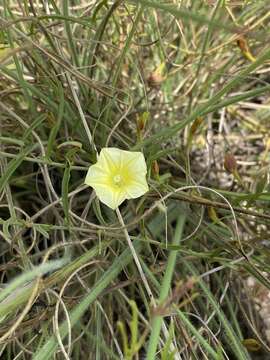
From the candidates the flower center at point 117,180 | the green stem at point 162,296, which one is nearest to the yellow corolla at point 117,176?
the flower center at point 117,180

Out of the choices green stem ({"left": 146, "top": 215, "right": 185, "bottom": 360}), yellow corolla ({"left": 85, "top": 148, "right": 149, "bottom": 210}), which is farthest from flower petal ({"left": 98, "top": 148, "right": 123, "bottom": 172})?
green stem ({"left": 146, "top": 215, "right": 185, "bottom": 360})

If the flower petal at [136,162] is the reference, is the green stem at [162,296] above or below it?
below

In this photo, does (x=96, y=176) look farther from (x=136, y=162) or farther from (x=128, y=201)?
(x=128, y=201)

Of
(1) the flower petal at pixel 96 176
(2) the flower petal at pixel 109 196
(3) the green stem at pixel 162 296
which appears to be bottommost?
(3) the green stem at pixel 162 296

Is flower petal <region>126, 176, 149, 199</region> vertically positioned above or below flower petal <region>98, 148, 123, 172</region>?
below

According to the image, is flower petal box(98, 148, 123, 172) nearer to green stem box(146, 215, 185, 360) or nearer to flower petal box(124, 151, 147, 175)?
flower petal box(124, 151, 147, 175)

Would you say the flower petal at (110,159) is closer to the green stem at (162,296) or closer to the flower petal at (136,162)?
the flower petal at (136,162)

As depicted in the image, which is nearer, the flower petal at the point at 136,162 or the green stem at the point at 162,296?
the green stem at the point at 162,296
